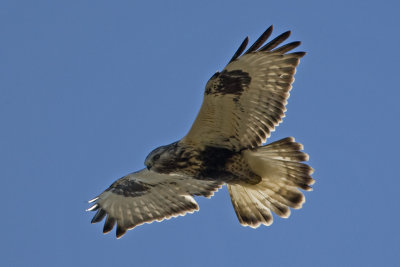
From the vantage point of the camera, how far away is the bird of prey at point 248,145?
29.7 feet

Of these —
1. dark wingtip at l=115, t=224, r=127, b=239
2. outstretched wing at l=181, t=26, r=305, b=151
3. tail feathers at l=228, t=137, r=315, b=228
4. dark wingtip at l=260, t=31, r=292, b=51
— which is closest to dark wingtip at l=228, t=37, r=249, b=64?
outstretched wing at l=181, t=26, r=305, b=151

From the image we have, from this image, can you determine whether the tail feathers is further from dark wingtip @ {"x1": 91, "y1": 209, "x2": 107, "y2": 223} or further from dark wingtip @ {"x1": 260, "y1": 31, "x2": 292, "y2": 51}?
dark wingtip @ {"x1": 91, "y1": 209, "x2": 107, "y2": 223}

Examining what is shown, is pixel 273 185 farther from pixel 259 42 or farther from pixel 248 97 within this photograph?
pixel 259 42

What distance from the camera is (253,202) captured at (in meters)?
9.91

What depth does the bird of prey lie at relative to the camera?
356 inches

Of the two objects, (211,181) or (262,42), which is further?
(211,181)

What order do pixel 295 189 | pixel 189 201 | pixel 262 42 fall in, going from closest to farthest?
pixel 262 42, pixel 295 189, pixel 189 201

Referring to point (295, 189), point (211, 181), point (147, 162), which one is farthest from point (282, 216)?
point (147, 162)

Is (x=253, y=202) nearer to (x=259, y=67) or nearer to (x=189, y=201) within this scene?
(x=189, y=201)

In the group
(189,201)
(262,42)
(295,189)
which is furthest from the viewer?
(189,201)

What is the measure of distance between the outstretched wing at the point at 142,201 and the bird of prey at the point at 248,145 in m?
0.29

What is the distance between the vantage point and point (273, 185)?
381 inches

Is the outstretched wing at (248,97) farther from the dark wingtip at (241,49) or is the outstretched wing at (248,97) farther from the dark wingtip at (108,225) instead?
the dark wingtip at (108,225)

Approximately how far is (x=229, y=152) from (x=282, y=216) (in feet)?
3.73
